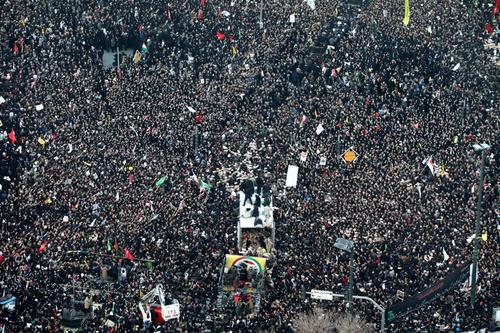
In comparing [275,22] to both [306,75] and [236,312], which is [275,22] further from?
[236,312]

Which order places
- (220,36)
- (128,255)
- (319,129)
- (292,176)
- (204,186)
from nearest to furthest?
1. (128,255)
2. (204,186)
3. (292,176)
4. (319,129)
5. (220,36)

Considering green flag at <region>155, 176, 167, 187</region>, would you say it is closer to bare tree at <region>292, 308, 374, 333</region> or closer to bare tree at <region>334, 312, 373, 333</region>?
bare tree at <region>292, 308, 374, 333</region>

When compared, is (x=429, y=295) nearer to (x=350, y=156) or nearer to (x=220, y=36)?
(x=350, y=156)

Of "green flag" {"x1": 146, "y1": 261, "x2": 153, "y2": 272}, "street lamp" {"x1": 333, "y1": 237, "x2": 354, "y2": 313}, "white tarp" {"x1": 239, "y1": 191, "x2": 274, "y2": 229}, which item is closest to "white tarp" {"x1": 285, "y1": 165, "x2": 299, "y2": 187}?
"white tarp" {"x1": 239, "y1": 191, "x2": 274, "y2": 229}

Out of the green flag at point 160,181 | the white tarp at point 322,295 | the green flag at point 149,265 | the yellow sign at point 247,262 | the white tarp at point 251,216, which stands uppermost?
the green flag at point 160,181

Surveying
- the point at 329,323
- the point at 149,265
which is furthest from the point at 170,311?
the point at 329,323

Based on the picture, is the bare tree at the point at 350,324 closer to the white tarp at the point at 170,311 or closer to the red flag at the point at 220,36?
the white tarp at the point at 170,311

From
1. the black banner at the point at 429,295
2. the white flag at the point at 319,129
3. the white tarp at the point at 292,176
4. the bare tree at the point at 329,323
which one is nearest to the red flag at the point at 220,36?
the white flag at the point at 319,129
